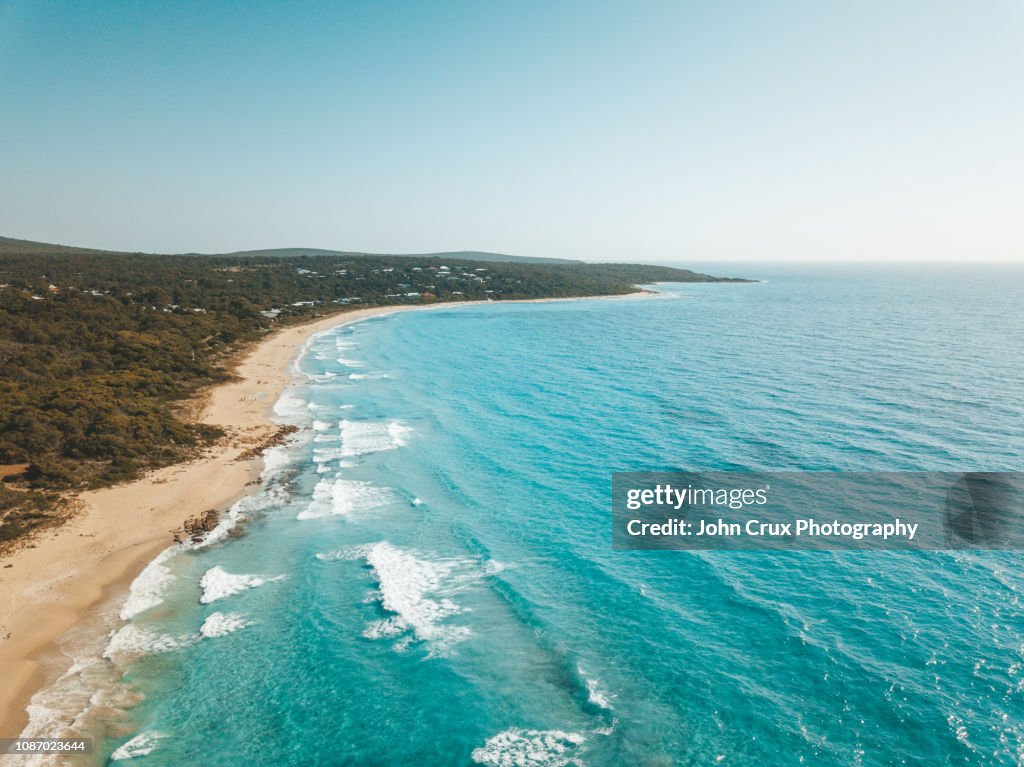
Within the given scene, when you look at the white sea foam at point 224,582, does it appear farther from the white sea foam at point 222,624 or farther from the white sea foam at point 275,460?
the white sea foam at point 275,460

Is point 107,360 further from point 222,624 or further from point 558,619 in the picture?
point 558,619

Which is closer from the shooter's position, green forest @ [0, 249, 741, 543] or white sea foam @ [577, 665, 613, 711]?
white sea foam @ [577, 665, 613, 711]

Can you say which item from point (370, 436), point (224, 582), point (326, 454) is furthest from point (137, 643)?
point (370, 436)

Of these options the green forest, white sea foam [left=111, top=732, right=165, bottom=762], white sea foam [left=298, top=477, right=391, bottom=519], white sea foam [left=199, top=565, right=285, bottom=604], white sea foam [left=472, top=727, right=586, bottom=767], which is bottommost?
white sea foam [left=111, top=732, right=165, bottom=762]

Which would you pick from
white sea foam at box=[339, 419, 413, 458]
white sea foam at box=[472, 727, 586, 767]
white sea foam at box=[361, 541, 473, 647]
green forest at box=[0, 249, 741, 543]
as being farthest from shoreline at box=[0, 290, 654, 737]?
white sea foam at box=[472, 727, 586, 767]

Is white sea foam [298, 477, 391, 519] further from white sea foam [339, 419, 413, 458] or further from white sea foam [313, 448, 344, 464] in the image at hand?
white sea foam [339, 419, 413, 458]

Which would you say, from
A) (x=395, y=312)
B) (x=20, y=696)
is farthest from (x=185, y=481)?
(x=395, y=312)

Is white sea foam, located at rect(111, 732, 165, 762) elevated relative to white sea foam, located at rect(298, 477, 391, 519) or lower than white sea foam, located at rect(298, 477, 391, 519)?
lower
